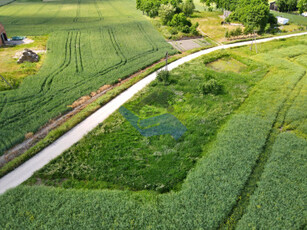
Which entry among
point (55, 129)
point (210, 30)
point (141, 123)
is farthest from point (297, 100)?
point (210, 30)

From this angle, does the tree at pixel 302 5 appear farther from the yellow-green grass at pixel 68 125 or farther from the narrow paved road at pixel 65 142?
the narrow paved road at pixel 65 142

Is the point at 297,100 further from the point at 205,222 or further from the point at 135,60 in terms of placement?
the point at 135,60

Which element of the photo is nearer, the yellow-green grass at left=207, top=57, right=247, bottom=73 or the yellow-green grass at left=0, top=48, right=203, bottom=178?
the yellow-green grass at left=0, top=48, right=203, bottom=178

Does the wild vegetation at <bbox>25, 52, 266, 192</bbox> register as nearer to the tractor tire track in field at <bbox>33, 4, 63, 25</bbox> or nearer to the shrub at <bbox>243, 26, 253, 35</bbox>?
the shrub at <bbox>243, 26, 253, 35</bbox>

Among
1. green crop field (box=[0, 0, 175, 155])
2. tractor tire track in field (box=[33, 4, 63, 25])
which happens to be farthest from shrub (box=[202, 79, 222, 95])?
tractor tire track in field (box=[33, 4, 63, 25])

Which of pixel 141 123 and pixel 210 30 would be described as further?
pixel 210 30

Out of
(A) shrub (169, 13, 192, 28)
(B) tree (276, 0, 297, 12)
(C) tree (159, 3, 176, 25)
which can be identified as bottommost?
(A) shrub (169, 13, 192, 28)

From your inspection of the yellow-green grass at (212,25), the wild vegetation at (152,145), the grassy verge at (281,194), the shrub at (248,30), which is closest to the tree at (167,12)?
the yellow-green grass at (212,25)
